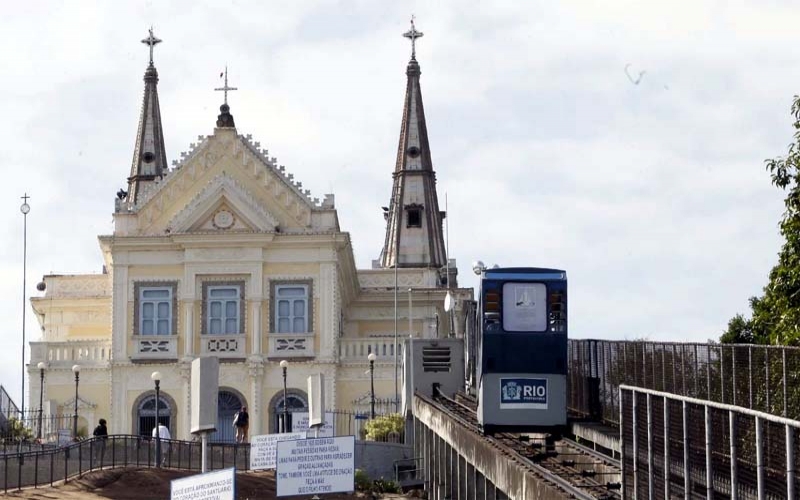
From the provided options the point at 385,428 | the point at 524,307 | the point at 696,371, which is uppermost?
the point at 524,307

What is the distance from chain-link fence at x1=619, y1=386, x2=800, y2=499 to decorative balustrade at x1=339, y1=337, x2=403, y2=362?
174ft

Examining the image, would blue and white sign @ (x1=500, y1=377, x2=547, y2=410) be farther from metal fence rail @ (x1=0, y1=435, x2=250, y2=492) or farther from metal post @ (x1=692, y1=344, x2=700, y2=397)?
metal fence rail @ (x1=0, y1=435, x2=250, y2=492)

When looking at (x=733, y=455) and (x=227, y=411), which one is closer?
(x=733, y=455)

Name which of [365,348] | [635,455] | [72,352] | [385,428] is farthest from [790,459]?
[72,352]

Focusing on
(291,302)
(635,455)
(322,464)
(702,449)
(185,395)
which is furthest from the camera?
(291,302)

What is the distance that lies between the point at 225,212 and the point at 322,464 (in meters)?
38.1

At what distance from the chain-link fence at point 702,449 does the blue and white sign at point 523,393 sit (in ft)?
42.0

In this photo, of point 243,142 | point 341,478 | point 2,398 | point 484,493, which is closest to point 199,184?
point 243,142

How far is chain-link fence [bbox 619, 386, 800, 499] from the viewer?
1647 centimetres

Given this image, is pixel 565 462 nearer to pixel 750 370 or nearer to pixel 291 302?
pixel 750 370

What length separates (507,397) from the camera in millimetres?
35438

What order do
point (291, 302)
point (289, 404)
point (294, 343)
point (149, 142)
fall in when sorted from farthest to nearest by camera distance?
point (149, 142), point (291, 302), point (294, 343), point (289, 404)

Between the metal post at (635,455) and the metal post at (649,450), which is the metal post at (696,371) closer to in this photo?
the metal post at (635,455)

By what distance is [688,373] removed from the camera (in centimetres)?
3338
